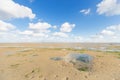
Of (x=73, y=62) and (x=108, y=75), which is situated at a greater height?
(x=73, y=62)

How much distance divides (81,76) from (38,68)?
477cm

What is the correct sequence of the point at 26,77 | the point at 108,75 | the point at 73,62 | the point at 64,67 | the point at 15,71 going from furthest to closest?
the point at 73,62 < the point at 64,67 < the point at 15,71 < the point at 108,75 < the point at 26,77

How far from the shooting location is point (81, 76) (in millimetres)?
9984

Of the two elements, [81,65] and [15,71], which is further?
[81,65]

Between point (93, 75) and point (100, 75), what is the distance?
0.72 m

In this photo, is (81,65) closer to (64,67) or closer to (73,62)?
(73,62)

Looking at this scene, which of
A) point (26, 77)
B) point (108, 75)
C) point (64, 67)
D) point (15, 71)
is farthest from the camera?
point (64, 67)

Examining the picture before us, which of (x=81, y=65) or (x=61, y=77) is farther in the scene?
(x=81, y=65)

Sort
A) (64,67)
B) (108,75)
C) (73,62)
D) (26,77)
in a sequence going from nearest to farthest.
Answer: (26,77)
(108,75)
(64,67)
(73,62)

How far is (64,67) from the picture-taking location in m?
11.9

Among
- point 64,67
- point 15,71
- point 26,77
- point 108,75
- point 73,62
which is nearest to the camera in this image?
point 26,77

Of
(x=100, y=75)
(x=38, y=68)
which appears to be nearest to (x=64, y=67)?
(x=38, y=68)

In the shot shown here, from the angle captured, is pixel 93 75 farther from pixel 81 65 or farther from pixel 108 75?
pixel 81 65

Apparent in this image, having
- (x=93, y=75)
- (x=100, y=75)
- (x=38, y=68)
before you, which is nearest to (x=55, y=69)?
(x=38, y=68)
